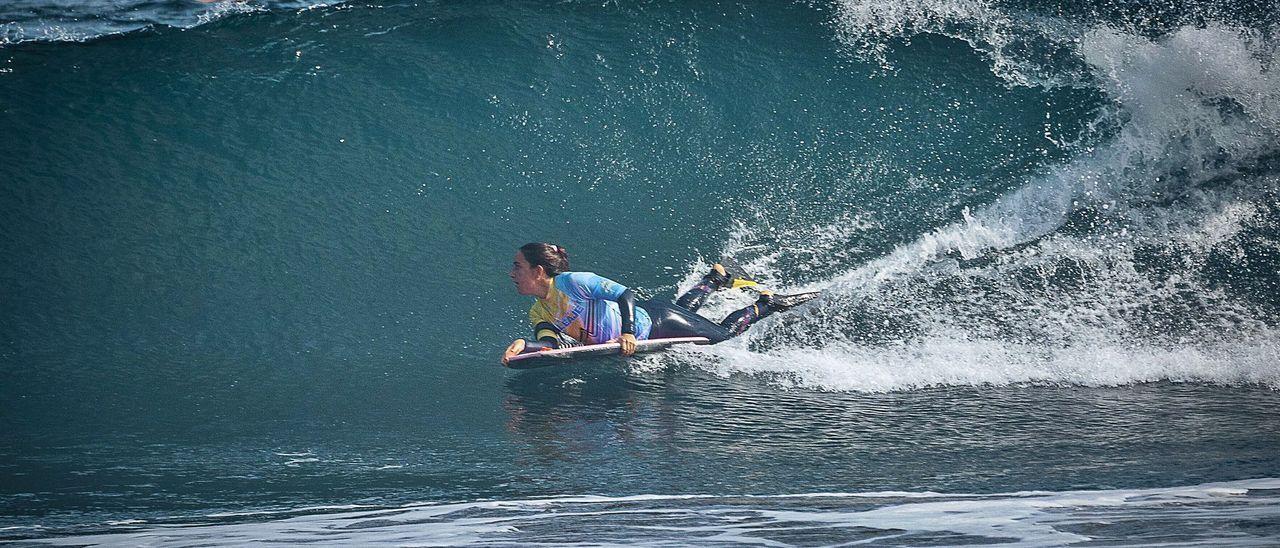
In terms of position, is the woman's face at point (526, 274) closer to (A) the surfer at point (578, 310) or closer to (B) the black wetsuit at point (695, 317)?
(A) the surfer at point (578, 310)

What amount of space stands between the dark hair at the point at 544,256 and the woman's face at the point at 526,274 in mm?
26

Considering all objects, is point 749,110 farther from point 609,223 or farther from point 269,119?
point 269,119

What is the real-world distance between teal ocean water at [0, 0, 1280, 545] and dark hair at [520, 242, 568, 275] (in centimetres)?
67

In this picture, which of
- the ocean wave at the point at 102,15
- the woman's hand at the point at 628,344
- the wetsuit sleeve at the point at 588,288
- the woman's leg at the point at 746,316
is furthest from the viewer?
the ocean wave at the point at 102,15

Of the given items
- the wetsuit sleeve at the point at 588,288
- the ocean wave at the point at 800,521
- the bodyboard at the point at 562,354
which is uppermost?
the wetsuit sleeve at the point at 588,288

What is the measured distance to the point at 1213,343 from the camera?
5.99 m

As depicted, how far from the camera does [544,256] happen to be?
555cm

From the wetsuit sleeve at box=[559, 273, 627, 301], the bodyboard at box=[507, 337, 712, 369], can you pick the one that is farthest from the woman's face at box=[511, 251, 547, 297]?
the bodyboard at box=[507, 337, 712, 369]

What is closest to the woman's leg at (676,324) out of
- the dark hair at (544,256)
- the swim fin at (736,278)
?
the swim fin at (736,278)

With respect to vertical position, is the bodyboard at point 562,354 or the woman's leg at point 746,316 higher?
the woman's leg at point 746,316

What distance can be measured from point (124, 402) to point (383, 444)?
1.72 m

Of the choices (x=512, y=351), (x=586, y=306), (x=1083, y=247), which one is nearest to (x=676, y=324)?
(x=586, y=306)

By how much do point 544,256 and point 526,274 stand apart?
0.51 ft

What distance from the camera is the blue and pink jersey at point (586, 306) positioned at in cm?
563
